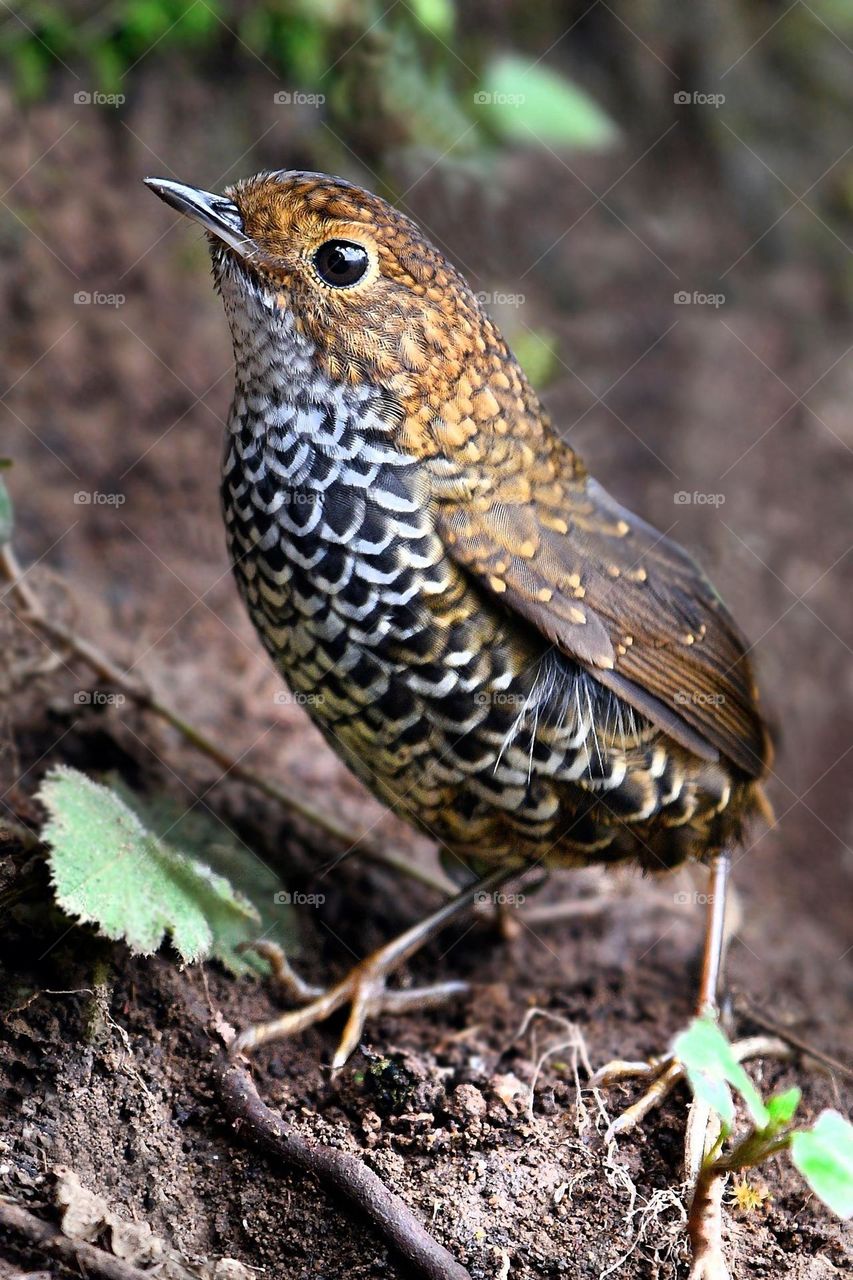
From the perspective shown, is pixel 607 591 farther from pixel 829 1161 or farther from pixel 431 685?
pixel 829 1161

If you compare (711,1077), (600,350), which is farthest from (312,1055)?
(600,350)

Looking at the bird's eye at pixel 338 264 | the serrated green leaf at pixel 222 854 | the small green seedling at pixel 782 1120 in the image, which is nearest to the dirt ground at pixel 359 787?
the serrated green leaf at pixel 222 854

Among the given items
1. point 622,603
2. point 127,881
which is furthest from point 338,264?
point 127,881

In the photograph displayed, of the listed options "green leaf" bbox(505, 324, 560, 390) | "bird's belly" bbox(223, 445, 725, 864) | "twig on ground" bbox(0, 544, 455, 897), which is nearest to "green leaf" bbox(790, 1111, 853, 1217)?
"bird's belly" bbox(223, 445, 725, 864)

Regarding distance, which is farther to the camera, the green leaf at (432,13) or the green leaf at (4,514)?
Answer: the green leaf at (432,13)

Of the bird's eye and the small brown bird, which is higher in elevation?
the bird's eye

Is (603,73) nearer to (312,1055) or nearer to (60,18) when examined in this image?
(60,18)

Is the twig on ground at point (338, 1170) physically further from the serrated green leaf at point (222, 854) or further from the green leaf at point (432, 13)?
the green leaf at point (432, 13)

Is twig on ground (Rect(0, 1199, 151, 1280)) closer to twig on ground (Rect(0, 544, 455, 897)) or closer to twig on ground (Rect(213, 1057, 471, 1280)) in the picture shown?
twig on ground (Rect(213, 1057, 471, 1280))
